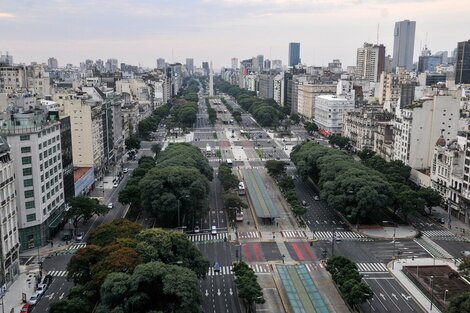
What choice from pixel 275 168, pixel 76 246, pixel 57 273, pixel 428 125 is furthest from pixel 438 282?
pixel 275 168

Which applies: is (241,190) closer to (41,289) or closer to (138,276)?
(41,289)

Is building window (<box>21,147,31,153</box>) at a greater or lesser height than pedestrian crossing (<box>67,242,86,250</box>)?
greater

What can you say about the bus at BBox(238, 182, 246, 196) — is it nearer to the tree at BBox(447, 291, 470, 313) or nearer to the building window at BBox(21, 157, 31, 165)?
the building window at BBox(21, 157, 31, 165)

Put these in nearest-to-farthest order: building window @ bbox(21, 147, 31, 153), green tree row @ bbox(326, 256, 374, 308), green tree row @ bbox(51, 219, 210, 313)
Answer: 1. green tree row @ bbox(51, 219, 210, 313)
2. green tree row @ bbox(326, 256, 374, 308)
3. building window @ bbox(21, 147, 31, 153)

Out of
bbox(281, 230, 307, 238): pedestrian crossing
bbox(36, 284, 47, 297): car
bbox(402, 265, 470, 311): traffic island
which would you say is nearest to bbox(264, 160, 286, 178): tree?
bbox(281, 230, 307, 238): pedestrian crossing

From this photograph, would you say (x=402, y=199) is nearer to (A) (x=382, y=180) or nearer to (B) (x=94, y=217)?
(A) (x=382, y=180)

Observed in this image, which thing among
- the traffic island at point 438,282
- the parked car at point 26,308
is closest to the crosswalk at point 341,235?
the traffic island at point 438,282

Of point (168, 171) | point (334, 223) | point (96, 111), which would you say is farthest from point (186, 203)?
point (96, 111)

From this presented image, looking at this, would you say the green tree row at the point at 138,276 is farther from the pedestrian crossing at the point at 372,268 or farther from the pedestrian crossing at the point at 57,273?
the pedestrian crossing at the point at 372,268
